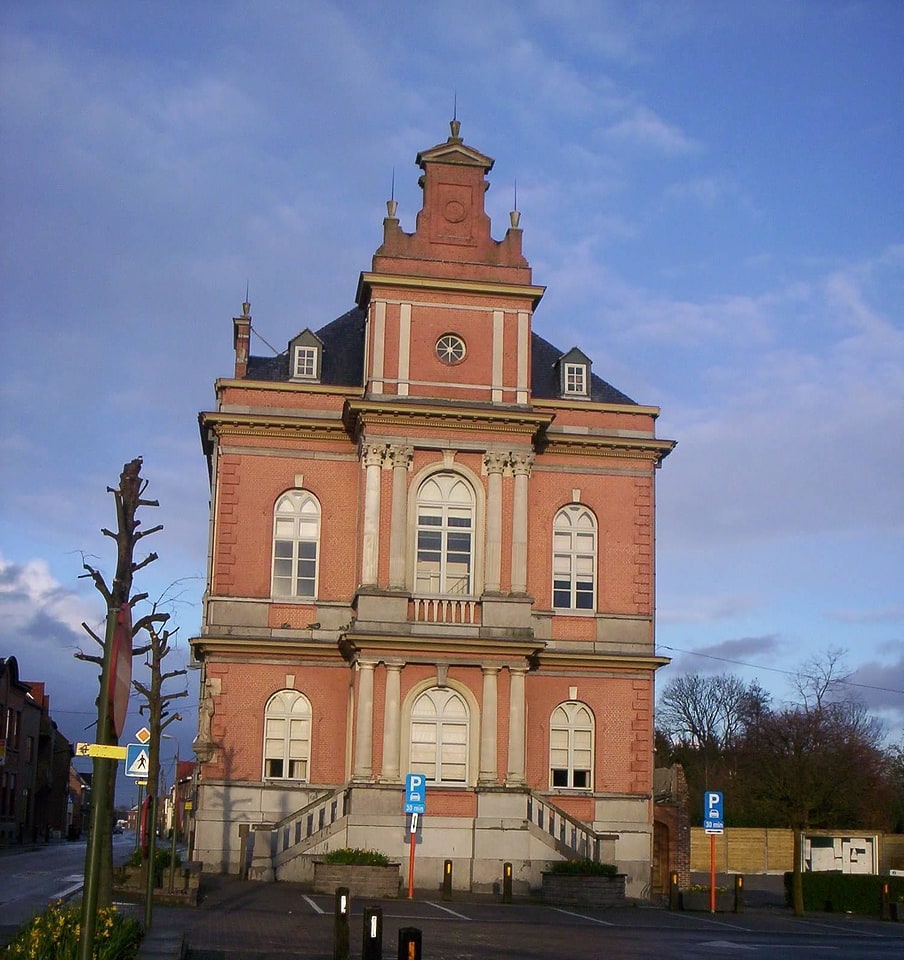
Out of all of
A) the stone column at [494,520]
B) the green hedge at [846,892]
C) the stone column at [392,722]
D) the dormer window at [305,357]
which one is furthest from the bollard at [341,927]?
the dormer window at [305,357]

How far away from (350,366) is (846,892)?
20.5 metres

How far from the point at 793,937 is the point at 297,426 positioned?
1897cm

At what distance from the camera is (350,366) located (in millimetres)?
40656

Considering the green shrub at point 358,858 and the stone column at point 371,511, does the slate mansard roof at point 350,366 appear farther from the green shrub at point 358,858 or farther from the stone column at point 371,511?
the green shrub at point 358,858

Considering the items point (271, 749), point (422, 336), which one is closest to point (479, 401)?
point (422, 336)

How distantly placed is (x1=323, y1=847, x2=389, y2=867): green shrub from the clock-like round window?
13.6m

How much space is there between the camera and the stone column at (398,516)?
35.9m

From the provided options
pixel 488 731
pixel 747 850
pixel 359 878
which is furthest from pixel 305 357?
pixel 747 850

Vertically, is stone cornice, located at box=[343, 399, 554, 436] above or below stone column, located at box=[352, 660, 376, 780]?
above

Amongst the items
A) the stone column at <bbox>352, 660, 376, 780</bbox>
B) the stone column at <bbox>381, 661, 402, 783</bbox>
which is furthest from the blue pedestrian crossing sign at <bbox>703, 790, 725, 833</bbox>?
the stone column at <bbox>352, 660, 376, 780</bbox>

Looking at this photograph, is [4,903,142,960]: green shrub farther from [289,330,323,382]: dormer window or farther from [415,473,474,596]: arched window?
[289,330,323,382]: dormer window

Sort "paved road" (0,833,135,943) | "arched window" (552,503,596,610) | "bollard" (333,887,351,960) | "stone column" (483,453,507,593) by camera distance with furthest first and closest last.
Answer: "arched window" (552,503,596,610) → "stone column" (483,453,507,593) → "paved road" (0,833,135,943) → "bollard" (333,887,351,960)

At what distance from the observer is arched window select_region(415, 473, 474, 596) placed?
36812mm

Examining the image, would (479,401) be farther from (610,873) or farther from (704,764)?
(704,764)
